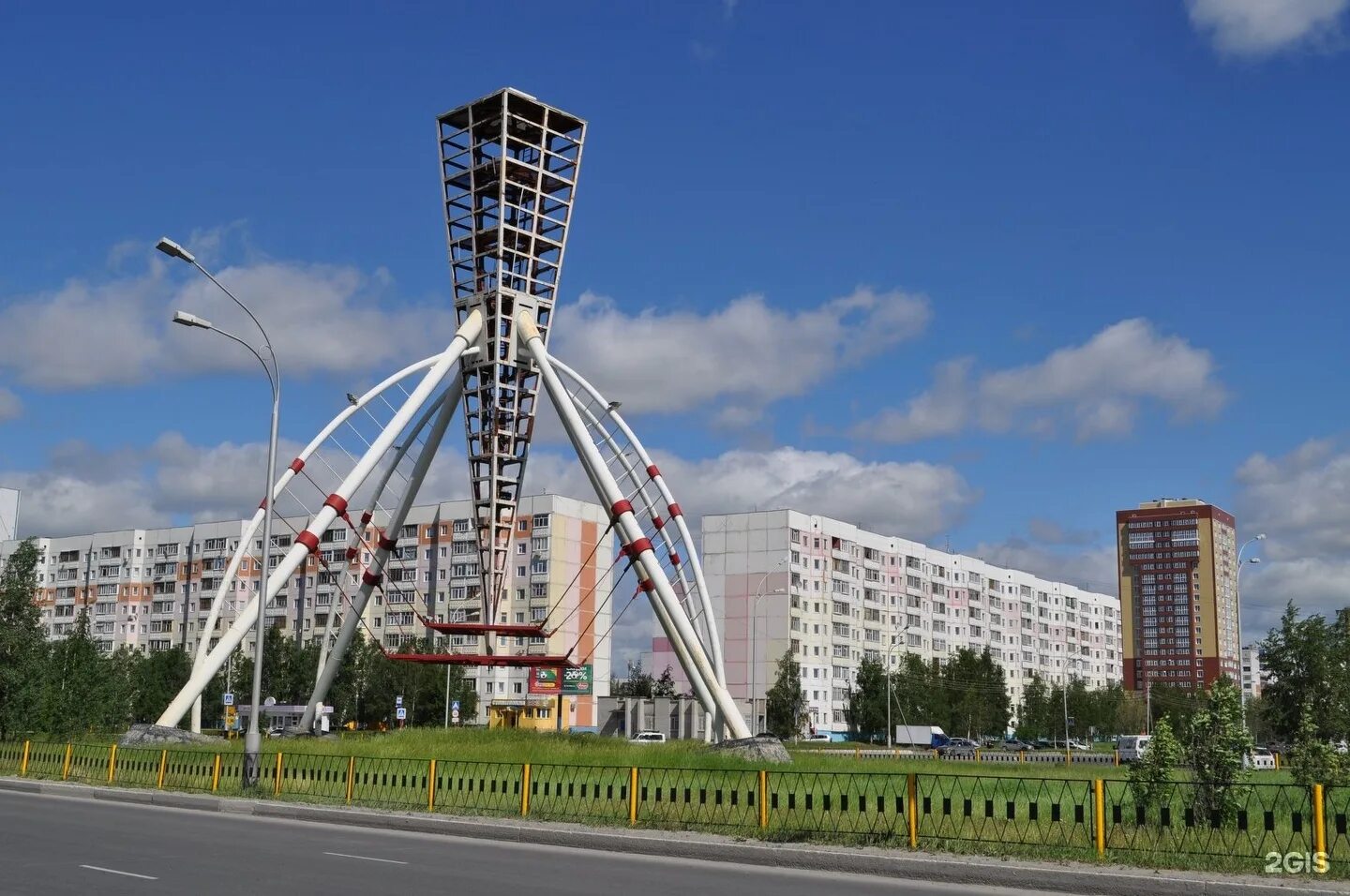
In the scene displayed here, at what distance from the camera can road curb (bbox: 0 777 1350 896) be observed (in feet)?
43.3

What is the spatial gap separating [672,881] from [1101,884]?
4732 mm

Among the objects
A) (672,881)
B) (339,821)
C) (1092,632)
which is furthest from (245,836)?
(1092,632)

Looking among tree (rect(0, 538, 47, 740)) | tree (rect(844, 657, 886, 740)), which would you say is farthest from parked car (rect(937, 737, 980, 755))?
tree (rect(0, 538, 47, 740))

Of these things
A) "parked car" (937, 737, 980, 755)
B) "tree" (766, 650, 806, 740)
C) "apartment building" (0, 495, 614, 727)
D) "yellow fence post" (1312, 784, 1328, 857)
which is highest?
"apartment building" (0, 495, 614, 727)

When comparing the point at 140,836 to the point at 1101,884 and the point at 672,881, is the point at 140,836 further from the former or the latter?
the point at 1101,884

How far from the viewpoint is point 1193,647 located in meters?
194

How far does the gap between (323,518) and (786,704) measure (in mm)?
62553

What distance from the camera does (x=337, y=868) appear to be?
1467 cm

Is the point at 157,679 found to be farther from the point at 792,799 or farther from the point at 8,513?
the point at 792,799

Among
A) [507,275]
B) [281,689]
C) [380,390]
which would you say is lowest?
[281,689]

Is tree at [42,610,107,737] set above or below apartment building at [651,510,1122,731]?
below

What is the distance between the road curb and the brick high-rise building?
178m

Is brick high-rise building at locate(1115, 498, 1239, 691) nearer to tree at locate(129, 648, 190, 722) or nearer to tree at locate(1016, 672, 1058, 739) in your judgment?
tree at locate(1016, 672, 1058, 739)

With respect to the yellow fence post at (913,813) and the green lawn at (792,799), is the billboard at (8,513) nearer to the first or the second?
the green lawn at (792,799)
